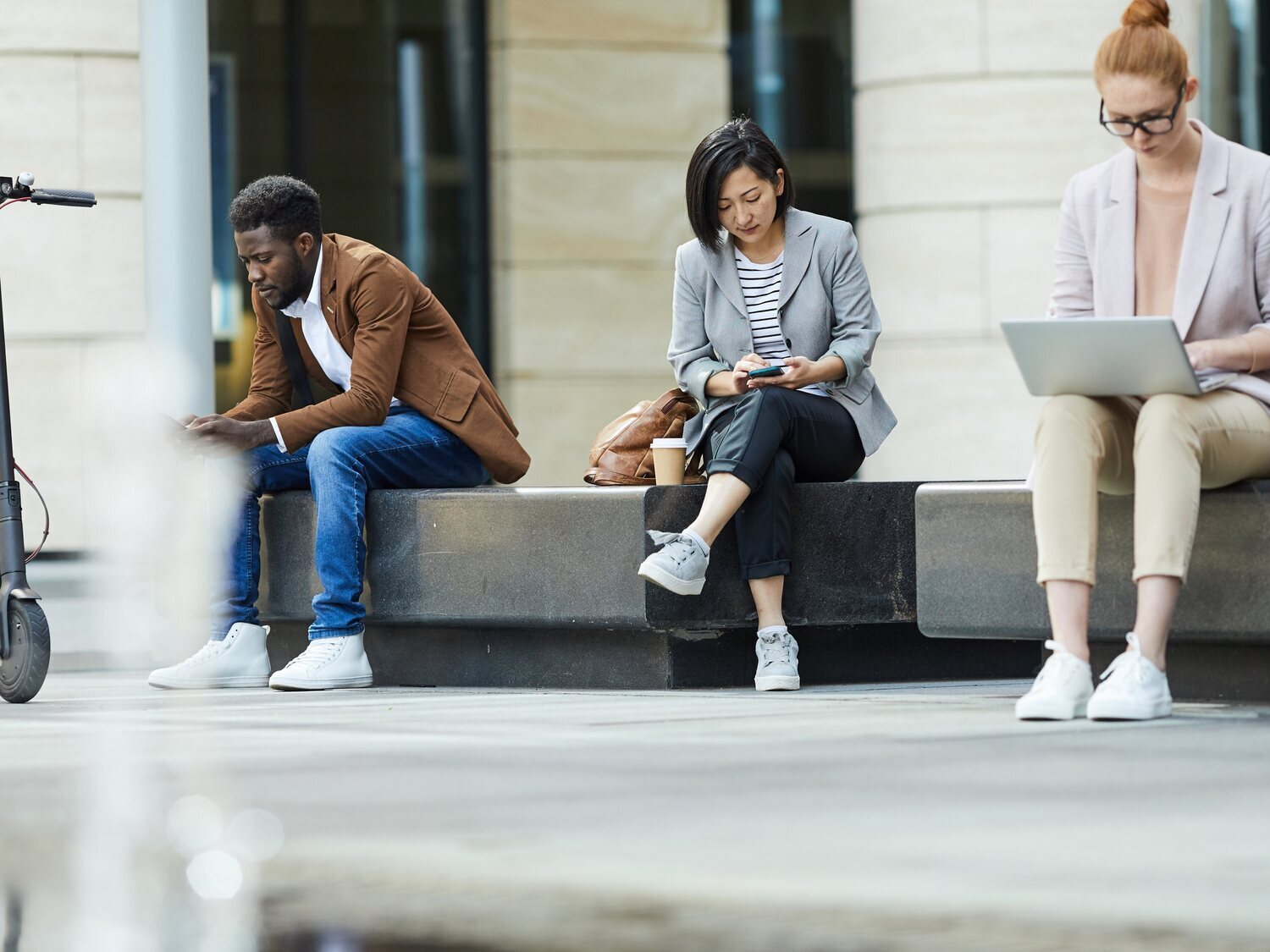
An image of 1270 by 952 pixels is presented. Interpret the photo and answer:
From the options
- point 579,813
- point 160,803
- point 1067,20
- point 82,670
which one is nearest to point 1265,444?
point 579,813

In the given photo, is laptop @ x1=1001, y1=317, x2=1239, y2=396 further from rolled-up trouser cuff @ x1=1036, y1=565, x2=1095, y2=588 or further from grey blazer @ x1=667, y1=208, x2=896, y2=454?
grey blazer @ x1=667, y1=208, x2=896, y2=454

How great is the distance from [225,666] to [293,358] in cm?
100

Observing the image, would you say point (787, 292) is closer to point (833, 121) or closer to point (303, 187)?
point (303, 187)

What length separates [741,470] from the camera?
20.2 ft

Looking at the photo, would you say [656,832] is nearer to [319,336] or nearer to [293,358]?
[319,336]

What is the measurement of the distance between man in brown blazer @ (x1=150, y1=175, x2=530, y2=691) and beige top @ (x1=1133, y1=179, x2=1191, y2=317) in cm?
227

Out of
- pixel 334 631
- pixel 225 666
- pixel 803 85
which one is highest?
pixel 803 85

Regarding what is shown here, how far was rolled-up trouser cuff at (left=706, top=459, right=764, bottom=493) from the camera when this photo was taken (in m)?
6.17

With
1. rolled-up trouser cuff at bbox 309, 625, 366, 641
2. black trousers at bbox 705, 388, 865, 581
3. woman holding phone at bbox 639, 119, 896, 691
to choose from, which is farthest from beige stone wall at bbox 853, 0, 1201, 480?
rolled-up trouser cuff at bbox 309, 625, 366, 641

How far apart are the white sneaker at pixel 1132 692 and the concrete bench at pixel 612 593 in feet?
5.03

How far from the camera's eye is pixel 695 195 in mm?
6543

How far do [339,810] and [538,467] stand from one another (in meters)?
8.75

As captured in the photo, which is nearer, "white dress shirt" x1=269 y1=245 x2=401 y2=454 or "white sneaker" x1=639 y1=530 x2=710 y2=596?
"white sneaker" x1=639 y1=530 x2=710 y2=596

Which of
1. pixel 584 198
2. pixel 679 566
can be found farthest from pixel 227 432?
pixel 584 198
